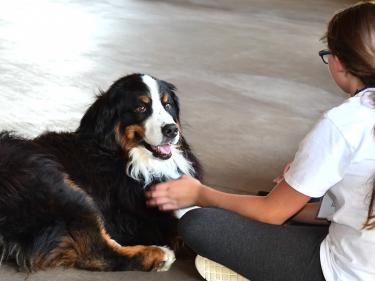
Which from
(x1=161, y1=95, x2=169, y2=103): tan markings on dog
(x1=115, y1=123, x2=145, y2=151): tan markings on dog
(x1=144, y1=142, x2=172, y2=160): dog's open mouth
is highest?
(x1=161, y1=95, x2=169, y2=103): tan markings on dog

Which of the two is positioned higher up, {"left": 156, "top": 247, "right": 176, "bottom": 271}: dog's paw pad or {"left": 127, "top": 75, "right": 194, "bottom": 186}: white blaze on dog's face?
{"left": 127, "top": 75, "right": 194, "bottom": 186}: white blaze on dog's face

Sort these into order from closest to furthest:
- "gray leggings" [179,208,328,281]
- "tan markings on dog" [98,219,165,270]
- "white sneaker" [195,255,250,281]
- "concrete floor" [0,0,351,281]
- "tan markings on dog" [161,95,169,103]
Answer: "gray leggings" [179,208,328,281], "white sneaker" [195,255,250,281], "tan markings on dog" [98,219,165,270], "tan markings on dog" [161,95,169,103], "concrete floor" [0,0,351,281]

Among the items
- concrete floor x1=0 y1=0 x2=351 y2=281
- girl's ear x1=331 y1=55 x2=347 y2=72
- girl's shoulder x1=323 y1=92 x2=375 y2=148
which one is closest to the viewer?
girl's shoulder x1=323 y1=92 x2=375 y2=148

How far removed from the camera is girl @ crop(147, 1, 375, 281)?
180 cm

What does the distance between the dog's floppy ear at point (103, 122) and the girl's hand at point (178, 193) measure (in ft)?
1.28

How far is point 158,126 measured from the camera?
2.56 metres

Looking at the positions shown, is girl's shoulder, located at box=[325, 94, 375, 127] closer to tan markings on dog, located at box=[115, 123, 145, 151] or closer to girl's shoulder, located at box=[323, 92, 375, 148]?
girl's shoulder, located at box=[323, 92, 375, 148]

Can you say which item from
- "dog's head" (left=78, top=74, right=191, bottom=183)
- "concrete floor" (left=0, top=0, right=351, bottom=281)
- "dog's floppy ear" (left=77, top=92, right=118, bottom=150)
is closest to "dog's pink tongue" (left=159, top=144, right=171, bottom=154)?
"dog's head" (left=78, top=74, right=191, bottom=183)

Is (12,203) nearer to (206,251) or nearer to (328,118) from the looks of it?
(206,251)

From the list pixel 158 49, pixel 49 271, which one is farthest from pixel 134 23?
pixel 49 271

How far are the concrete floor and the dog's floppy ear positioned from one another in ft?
2.02

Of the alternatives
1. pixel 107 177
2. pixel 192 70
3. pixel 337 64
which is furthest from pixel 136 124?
pixel 192 70

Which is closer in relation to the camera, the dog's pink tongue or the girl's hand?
the girl's hand

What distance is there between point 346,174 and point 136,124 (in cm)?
108
